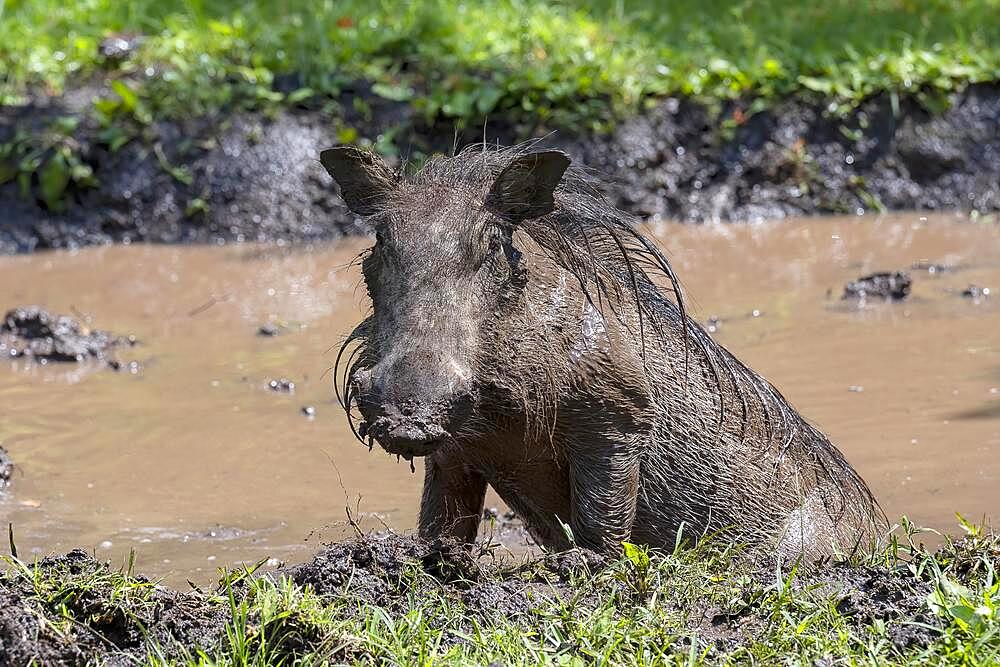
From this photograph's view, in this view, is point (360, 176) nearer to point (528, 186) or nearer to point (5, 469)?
point (528, 186)

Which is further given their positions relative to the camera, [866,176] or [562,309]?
[866,176]

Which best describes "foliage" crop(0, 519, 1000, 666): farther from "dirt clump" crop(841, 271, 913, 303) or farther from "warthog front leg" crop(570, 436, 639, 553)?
"dirt clump" crop(841, 271, 913, 303)

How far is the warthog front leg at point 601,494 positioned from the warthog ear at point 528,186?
28.6 inches

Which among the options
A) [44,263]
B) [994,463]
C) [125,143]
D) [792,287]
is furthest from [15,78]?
[994,463]

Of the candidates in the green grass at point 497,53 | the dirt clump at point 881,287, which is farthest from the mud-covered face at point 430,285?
the green grass at point 497,53

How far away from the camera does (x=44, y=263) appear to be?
10281 millimetres

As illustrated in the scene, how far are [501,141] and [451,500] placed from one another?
6.49 m

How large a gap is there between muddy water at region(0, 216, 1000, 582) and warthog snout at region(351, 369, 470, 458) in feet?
6.42

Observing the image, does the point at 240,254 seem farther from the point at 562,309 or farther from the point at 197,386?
the point at 562,309

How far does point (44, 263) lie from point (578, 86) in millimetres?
4013

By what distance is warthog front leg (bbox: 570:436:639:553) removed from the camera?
4352 mm

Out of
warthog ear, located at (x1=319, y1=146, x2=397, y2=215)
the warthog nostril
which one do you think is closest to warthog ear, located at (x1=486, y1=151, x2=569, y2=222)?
warthog ear, located at (x1=319, y1=146, x2=397, y2=215)

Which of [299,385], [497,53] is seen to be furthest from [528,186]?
[497,53]

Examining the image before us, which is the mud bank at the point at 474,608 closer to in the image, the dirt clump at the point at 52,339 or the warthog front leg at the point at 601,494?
the warthog front leg at the point at 601,494
